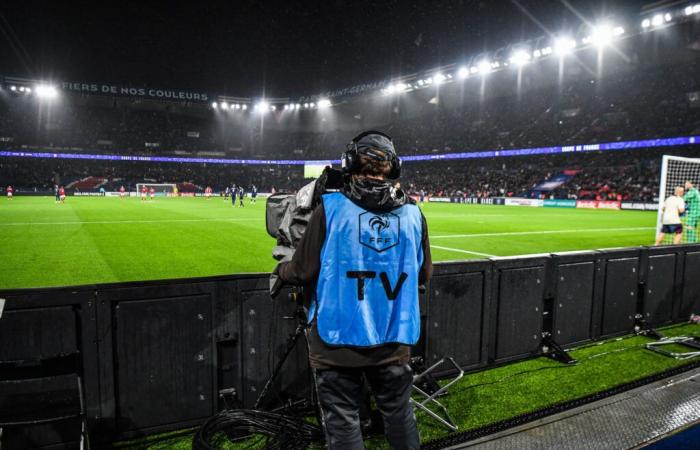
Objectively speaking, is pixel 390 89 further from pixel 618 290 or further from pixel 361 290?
pixel 361 290

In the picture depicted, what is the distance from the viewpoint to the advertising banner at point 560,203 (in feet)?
133

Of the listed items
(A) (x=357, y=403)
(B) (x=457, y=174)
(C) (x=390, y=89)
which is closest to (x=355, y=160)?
(A) (x=357, y=403)

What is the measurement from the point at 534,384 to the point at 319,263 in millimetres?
3520

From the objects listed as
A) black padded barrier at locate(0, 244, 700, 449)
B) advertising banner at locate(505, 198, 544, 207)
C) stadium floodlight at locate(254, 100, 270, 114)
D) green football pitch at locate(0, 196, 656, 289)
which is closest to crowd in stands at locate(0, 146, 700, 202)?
advertising banner at locate(505, 198, 544, 207)

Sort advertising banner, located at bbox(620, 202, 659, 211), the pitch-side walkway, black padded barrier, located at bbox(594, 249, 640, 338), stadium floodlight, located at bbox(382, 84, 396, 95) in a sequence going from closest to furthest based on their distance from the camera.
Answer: the pitch-side walkway → black padded barrier, located at bbox(594, 249, 640, 338) → advertising banner, located at bbox(620, 202, 659, 211) → stadium floodlight, located at bbox(382, 84, 396, 95)

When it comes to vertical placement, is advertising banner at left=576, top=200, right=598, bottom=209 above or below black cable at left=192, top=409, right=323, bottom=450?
above

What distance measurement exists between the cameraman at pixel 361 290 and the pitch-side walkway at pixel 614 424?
1580 millimetres

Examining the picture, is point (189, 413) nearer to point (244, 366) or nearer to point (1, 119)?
point (244, 366)

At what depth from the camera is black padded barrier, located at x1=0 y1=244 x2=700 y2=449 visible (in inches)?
123

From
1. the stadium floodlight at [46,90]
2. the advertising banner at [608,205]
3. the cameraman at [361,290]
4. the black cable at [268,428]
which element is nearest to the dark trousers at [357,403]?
the cameraman at [361,290]

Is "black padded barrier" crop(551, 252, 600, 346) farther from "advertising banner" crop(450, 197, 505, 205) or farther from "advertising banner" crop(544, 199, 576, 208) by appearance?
"advertising banner" crop(450, 197, 505, 205)

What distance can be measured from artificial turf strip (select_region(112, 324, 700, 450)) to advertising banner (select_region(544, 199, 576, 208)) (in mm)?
38365

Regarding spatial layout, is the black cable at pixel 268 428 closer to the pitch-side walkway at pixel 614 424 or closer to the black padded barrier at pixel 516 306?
the pitch-side walkway at pixel 614 424

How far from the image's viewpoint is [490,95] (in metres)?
61.0
